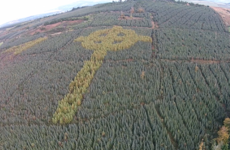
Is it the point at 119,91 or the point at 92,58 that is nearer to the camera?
the point at 119,91

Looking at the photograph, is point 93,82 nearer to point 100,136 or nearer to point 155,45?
point 100,136

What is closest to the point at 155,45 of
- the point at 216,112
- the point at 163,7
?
the point at 216,112

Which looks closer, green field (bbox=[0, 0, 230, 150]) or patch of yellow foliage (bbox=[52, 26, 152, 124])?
green field (bbox=[0, 0, 230, 150])

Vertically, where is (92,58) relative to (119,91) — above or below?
above

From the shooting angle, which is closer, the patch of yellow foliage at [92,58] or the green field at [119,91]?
the green field at [119,91]
